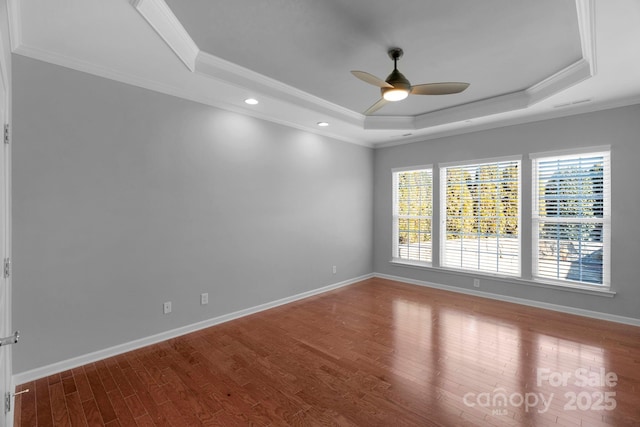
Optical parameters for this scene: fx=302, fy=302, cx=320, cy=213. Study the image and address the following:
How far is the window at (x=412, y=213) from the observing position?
5.52 metres

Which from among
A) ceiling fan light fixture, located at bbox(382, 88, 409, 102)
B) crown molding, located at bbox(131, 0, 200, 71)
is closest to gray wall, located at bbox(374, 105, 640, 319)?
ceiling fan light fixture, located at bbox(382, 88, 409, 102)

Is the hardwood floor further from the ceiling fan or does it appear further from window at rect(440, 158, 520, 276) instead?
the ceiling fan

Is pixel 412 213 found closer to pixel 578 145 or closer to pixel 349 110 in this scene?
pixel 349 110

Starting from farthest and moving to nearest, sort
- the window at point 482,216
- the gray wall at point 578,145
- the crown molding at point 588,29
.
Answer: the window at point 482,216, the gray wall at point 578,145, the crown molding at point 588,29

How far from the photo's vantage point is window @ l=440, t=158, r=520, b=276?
180 inches

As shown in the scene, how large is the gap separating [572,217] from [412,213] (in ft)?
7.69

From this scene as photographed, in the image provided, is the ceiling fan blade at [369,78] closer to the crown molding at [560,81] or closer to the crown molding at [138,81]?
the crown molding at [138,81]

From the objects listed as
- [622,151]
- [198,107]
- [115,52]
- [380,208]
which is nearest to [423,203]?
[380,208]

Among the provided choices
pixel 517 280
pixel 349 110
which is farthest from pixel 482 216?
pixel 349 110

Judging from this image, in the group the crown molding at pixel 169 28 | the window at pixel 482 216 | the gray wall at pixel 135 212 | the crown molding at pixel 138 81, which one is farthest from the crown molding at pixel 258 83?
the window at pixel 482 216

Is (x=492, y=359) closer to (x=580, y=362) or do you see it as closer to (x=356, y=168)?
(x=580, y=362)

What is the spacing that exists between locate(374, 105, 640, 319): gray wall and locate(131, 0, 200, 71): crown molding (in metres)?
4.10

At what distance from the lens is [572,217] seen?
4.04 metres

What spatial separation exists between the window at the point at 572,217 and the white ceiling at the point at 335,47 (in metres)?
0.70
